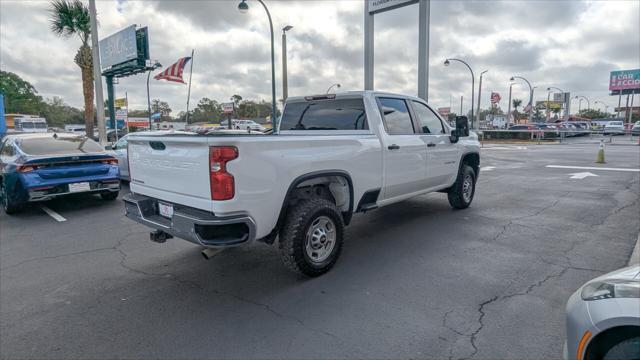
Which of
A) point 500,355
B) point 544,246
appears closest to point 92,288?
point 500,355

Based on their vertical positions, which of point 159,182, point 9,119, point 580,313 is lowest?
point 580,313

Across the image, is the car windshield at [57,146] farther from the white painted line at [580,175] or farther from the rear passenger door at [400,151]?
the white painted line at [580,175]

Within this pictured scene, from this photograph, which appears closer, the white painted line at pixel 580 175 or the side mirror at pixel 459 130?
the side mirror at pixel 459 130

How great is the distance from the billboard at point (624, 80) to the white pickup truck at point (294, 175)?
8392 centimetres

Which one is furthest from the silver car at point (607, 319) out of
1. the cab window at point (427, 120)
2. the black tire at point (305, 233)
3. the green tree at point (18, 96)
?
the green tree at point (18, 96)

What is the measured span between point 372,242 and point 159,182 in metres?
2.81

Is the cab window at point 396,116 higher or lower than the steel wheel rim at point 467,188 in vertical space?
higher

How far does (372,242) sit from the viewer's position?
17.0ft

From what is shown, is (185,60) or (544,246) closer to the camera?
(544,246)

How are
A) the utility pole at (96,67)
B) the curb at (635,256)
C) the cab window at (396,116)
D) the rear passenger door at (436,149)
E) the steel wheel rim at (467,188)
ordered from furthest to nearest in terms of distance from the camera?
1. the utility pole at (96,67)
2. the steel wheel rim at (467,188)
3. the rear passenger door at (436,149)
4. the cab window at (396,116)
5. the curb at (635,256)

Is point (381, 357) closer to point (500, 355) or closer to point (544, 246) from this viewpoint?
point (500, 355)

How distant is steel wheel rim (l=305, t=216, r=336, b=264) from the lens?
3.91 meters

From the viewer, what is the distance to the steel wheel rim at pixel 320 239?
12.8 ft

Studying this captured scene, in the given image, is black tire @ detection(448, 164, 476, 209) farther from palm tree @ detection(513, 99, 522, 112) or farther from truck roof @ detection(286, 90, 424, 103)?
palm tree @ detection(513, 99, 522, 112)
